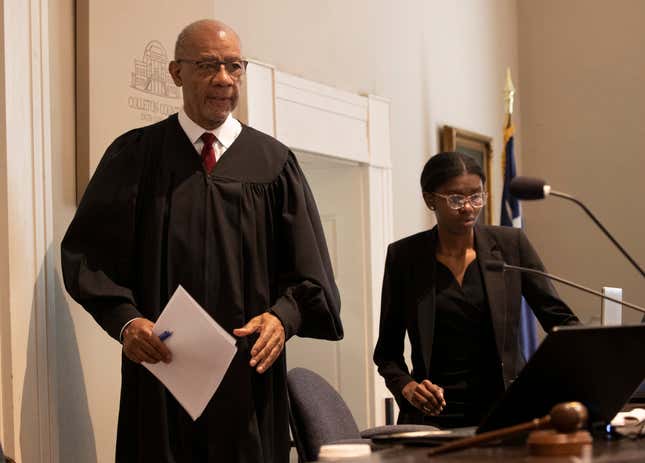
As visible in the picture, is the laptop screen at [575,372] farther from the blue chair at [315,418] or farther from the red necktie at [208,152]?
the red necktie at [208,152]

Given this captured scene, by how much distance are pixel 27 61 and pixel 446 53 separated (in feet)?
15.5

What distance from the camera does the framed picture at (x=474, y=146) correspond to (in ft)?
26.6

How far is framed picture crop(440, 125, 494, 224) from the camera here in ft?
26.6

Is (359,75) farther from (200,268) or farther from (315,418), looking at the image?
(315,418)

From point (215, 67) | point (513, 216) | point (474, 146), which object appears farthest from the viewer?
point (474, 146)

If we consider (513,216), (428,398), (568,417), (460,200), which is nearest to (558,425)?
(568,417)

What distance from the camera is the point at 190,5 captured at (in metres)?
5.20

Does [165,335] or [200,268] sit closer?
[165,335]

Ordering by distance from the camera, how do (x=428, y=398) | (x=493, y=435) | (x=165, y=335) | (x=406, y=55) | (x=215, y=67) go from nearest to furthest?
(x=493, y=435)
(x=165, y=335)
(x=215, y=67)
(x=428, y=398)
(x=406, y=55)

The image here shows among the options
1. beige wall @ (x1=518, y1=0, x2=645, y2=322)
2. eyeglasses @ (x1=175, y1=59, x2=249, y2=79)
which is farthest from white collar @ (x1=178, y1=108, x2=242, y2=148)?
beige wall @ (x1=518, y1=0, x2=645, y2=322)

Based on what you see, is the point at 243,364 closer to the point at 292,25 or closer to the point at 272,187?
the point at 272,187

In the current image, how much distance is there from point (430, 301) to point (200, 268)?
1217 millimetres

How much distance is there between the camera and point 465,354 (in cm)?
419

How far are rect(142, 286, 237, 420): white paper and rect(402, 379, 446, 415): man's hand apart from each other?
1.11 meters
